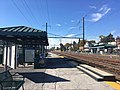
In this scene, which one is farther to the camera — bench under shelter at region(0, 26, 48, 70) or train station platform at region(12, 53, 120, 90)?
bench under shelter at region(0, 26, 48, 70)

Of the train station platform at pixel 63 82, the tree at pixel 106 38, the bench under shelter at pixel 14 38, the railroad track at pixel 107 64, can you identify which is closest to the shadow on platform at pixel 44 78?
the train station platform at pixel 63 82

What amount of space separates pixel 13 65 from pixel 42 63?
4.05 metres

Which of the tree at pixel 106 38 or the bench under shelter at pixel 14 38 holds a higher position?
the tree at pixel 106 38

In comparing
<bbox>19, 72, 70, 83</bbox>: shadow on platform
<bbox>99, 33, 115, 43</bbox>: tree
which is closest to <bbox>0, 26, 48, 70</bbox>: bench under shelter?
<bbox>19, 72, 70, 83</bbox>: shadow on platform

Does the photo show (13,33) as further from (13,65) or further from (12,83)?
(12,83)

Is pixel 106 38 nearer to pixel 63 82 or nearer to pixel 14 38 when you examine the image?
pixel 14 38

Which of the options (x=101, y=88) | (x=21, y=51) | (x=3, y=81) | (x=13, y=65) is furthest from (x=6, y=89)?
(x=21, y=51)

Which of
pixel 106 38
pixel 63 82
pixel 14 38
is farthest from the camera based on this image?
pixel 106 38

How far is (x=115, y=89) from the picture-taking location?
10602 millimetres

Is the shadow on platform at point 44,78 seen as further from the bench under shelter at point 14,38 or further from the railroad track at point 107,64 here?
the railroad track at point 107,64

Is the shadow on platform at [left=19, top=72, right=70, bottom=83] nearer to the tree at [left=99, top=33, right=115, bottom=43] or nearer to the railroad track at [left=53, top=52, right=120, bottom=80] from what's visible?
the railroad track at [left=53, top=52, right=120, bottom=80]

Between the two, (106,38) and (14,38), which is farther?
(106,38)

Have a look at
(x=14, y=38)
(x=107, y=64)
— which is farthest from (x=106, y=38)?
(x=14, y=38)

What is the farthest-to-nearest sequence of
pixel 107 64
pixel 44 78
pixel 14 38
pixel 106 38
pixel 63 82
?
pixel 106 38
pixel 107 64
pixel 14 38
pixel 44 78
pixel 63 82
